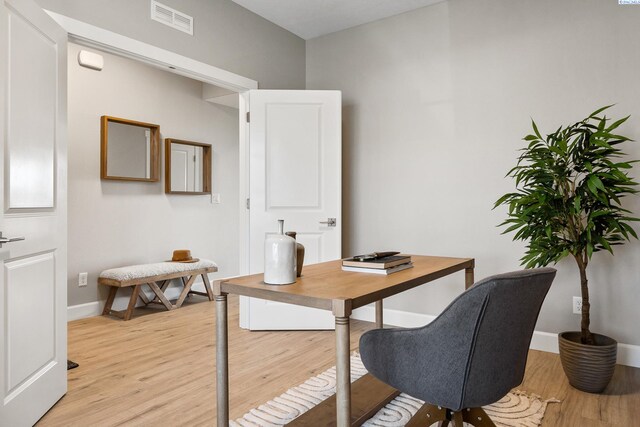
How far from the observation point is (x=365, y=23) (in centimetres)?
369

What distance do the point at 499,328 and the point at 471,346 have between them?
0.37 ft

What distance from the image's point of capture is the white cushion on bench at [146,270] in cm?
375

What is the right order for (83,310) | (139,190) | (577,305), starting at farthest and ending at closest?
(139,190)
(83,310)
(577,305)

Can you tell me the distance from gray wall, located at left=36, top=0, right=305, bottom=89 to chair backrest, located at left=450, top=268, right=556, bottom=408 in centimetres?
250

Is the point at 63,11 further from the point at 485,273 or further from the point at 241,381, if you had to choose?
the point at 485,273

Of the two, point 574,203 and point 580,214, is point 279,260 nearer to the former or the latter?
point 574,203

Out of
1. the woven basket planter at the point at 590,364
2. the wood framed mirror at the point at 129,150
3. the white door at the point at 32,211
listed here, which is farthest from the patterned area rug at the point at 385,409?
the wood framed mirror at the point at 129,150

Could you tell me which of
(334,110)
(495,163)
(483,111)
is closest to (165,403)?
(334,110)

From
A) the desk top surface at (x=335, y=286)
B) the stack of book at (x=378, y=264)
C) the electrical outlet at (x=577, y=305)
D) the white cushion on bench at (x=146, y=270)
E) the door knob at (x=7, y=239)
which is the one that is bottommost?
the electrical outlet at (x=577, y=305)

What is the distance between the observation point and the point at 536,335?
9.70ft

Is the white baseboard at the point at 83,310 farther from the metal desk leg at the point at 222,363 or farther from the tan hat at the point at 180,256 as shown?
the metal desk leg at the point at 222,363

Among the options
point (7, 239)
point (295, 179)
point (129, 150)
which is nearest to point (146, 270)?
point (129, 150)

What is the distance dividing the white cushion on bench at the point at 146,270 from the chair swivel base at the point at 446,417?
9.84 feet

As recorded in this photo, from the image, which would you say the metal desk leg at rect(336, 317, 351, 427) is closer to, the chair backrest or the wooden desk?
the wooden desk
